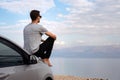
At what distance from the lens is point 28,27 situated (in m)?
9.27

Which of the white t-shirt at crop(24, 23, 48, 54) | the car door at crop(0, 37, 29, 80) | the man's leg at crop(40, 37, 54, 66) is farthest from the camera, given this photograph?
the white t-shirt at crop(24, 23, 48, 54)

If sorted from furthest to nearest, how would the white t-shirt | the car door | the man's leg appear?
the white t-shirt, the man's leg, the car door

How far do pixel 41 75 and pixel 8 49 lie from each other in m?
0.93

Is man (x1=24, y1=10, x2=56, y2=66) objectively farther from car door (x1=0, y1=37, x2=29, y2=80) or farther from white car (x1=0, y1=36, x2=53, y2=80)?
car door (x1=0, y1=37, x2=29, y2=80)

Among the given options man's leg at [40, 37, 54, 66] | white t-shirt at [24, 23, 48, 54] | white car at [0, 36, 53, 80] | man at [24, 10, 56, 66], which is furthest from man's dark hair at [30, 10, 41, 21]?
white car at [0, 36, 53, 80]

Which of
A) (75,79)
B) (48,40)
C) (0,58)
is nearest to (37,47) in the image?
(48,40)

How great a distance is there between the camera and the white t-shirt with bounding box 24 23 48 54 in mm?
9203

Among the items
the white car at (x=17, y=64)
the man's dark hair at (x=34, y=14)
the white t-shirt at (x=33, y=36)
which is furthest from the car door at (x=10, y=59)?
the man's dark hair at (x=34, y=14)

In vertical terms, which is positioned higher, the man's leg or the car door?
the car door

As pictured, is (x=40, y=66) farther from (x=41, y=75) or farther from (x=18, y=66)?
(x=18, y=66)

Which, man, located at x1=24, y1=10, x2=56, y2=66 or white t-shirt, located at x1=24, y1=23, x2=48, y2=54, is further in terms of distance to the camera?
white t-shirt, located at x1=24, y1=23, x2=48, y2=54

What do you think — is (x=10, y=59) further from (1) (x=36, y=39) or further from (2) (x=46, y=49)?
(1) (x=36, y=39)

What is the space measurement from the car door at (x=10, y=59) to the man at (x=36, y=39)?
5.00 feet

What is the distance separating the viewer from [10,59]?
23.6 ft
